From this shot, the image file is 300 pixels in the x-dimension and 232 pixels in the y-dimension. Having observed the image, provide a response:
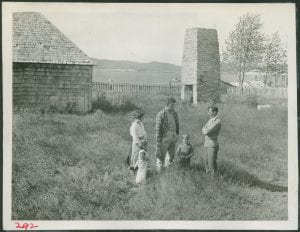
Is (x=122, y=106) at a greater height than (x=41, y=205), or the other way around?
(x=122, y=106)

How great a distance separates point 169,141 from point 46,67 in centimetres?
254

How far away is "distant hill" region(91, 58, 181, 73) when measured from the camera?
7.54 m

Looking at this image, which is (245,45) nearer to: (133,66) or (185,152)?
(133,66)

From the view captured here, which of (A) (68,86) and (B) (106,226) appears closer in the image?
(B) (106,226)

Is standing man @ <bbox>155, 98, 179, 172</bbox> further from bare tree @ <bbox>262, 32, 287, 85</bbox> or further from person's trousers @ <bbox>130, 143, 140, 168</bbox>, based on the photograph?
bare tree @ <bbox>262, 32, 287, 85</bbox>

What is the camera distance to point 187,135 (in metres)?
7.31

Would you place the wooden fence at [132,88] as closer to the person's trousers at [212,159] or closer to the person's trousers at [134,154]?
the person's trousers at [134,154]

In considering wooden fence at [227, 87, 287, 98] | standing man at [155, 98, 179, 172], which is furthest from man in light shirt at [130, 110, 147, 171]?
wooden fence at [227, 87, 287, 98]

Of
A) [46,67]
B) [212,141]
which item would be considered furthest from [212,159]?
[46,67]

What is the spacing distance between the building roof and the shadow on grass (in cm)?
290

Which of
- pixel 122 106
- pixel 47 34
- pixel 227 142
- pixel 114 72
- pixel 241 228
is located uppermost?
pixel 47 34

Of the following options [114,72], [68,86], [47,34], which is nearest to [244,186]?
[114,72]

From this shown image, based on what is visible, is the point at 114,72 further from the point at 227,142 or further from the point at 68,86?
the point at 227,142

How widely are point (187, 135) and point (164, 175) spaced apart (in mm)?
780
